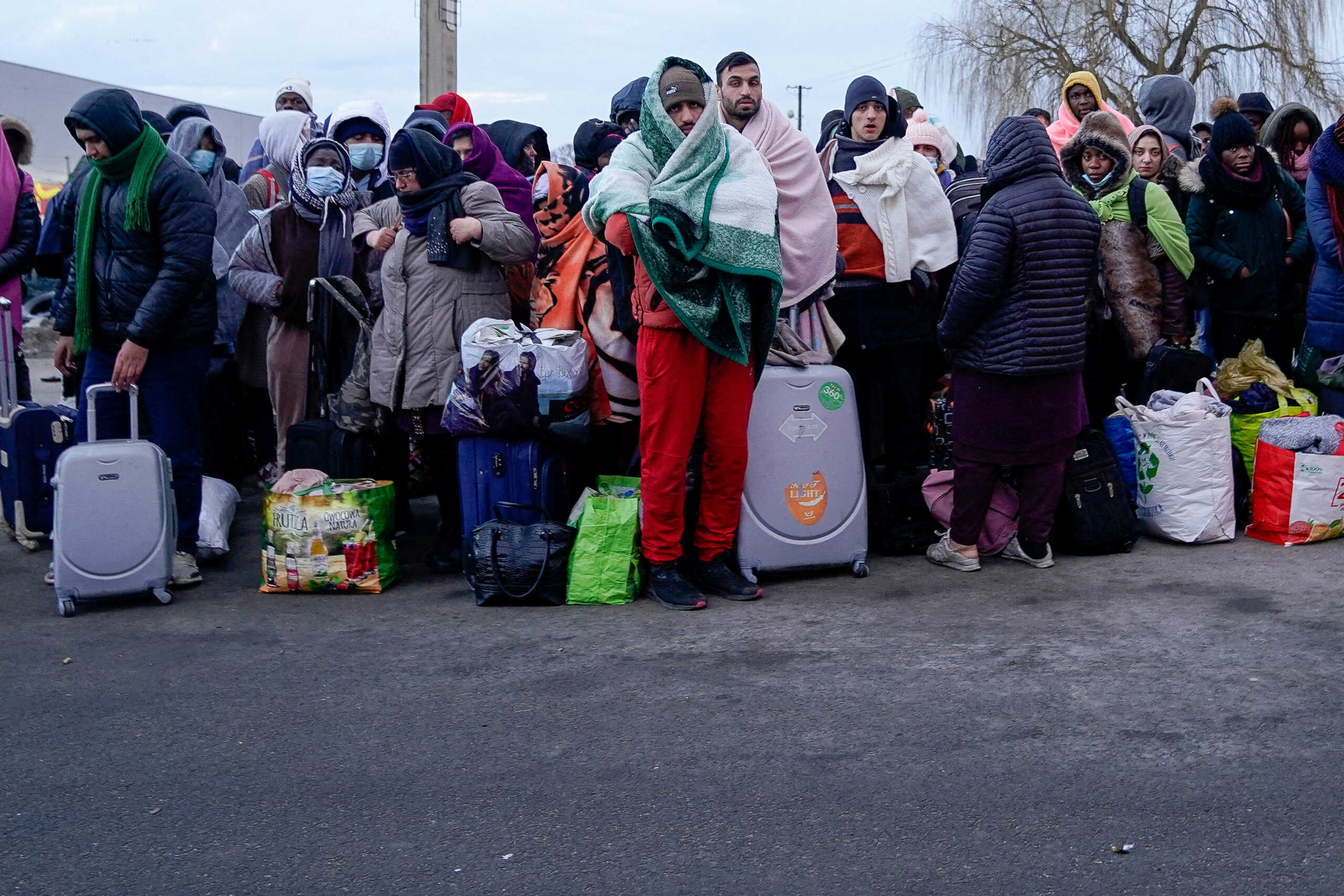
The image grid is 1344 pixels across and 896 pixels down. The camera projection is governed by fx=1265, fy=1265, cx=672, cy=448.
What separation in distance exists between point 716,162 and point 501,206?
1.15 meters

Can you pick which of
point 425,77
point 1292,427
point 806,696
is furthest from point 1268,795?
point 425,77

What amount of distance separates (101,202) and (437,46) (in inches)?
240

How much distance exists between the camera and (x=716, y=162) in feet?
15.6

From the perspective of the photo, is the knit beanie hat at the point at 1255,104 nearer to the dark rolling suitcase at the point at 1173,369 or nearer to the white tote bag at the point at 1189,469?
the dark rolling suitcase at the point at 1173,369

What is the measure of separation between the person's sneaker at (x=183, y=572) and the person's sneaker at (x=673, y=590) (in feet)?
6.57

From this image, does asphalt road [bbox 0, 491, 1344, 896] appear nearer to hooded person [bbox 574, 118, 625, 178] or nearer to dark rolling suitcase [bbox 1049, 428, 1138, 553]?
dark rolling suitcase [bbox 1049, 428, 1138, 553]

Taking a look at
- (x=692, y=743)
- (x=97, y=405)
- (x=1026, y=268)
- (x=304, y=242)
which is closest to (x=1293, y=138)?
(x=1026, y=268)

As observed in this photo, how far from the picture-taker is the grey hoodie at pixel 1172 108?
320 inches

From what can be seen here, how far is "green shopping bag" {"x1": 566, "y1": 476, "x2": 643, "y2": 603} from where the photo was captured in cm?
504

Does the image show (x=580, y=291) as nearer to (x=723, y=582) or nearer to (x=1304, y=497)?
(x=723, y=582)

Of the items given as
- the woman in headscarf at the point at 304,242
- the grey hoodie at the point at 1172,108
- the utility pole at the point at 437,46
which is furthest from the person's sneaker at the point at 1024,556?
the utility pole at the point at 437,46

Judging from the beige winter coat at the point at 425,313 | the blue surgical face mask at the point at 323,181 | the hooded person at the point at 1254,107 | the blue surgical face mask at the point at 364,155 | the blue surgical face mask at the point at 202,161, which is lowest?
the beige winter coat at the point at 425,313

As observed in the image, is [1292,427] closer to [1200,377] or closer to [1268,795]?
[1200,377]

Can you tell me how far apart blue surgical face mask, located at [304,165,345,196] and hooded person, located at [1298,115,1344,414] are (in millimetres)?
4848
